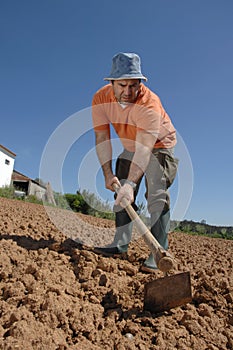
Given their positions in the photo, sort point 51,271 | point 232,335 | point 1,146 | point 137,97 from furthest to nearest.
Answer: point 1,146 → point 137,97 → point 51,271 → point 232,335

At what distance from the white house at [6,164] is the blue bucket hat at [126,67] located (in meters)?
Result: 17.4

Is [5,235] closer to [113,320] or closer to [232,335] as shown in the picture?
[113,320]

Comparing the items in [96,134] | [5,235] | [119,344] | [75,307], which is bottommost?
[119,344]

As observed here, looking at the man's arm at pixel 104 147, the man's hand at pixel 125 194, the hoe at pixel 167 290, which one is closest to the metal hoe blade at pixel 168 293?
the hoe at pixel 167 290

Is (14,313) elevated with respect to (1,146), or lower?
lower

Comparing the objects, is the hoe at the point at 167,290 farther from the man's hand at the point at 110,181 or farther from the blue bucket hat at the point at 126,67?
the blue bucket hat at the point at 126,67

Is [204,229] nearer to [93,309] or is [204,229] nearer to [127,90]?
[127,90]

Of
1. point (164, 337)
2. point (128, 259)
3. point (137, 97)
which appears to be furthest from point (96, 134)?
point (164, 337)

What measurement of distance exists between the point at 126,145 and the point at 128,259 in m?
0.94

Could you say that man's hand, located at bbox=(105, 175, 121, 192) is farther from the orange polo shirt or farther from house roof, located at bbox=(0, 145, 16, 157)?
house roof, located at bbox=(0, 145, 16, 157)

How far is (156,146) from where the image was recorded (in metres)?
2.28

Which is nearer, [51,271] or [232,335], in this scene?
[232,335]

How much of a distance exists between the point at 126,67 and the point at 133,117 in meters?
0.37

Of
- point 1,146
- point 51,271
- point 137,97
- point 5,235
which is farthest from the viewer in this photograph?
point 1,146
